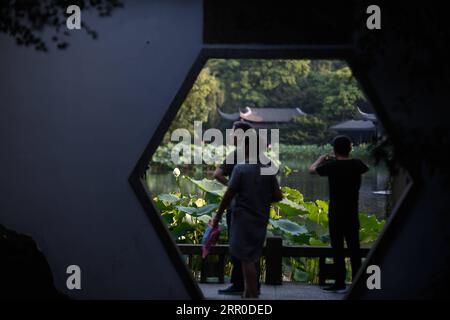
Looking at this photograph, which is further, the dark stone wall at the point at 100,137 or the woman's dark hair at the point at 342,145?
the woman's dark hair at the point at 342,145

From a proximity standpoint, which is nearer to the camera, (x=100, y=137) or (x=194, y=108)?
(x=100, y=137)

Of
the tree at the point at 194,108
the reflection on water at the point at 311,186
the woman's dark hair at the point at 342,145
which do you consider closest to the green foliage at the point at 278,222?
the woman's dark hair at the point at 342,145

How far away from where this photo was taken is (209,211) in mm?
7363

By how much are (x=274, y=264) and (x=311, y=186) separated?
49.2 feet

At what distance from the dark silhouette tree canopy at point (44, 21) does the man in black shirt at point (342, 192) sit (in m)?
2.08

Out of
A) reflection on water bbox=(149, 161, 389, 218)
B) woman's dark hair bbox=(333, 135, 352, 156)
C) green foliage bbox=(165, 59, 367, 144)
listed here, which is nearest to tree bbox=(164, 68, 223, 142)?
reflection on water bbox=(149, 161, 389, 218)

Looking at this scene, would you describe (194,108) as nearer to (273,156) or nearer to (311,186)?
(273,156)

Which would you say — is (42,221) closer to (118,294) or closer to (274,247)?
(118,294)

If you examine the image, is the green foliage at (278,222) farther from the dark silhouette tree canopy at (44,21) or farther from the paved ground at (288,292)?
the dark silhouette tree canopy at (44,21)

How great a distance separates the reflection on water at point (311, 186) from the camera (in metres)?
16.6

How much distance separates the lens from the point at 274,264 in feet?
22.1

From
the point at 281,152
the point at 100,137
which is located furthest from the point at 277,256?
the point at 281,152
